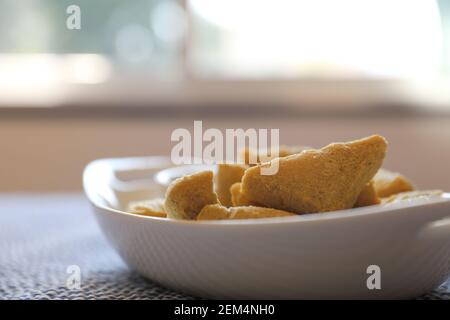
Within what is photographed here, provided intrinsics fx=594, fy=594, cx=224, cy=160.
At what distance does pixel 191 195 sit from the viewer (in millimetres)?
403

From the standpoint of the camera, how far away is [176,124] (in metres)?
1.90

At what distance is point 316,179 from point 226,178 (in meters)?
0.09

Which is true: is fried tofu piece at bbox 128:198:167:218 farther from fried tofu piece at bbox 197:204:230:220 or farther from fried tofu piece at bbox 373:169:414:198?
fried tofu piece at bbox 373:169:414:198

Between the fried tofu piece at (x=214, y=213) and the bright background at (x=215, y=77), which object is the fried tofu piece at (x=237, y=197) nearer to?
the fried tofu piece at (x=214, y=213)

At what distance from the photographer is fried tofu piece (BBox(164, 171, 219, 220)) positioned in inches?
15.8

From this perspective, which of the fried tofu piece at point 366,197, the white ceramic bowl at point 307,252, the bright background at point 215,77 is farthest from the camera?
the bright background at point 215,77

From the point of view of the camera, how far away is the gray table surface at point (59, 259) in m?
0.45

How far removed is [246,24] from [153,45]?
316mm

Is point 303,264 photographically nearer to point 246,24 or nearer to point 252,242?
point 252,242

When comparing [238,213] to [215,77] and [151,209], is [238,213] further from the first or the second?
[215,77]

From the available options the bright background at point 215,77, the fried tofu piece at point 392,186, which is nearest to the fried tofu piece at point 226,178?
the fried tofu piece at point 392,186

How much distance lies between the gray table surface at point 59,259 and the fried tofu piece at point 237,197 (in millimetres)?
78

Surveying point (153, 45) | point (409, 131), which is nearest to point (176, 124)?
point (153, 45)
